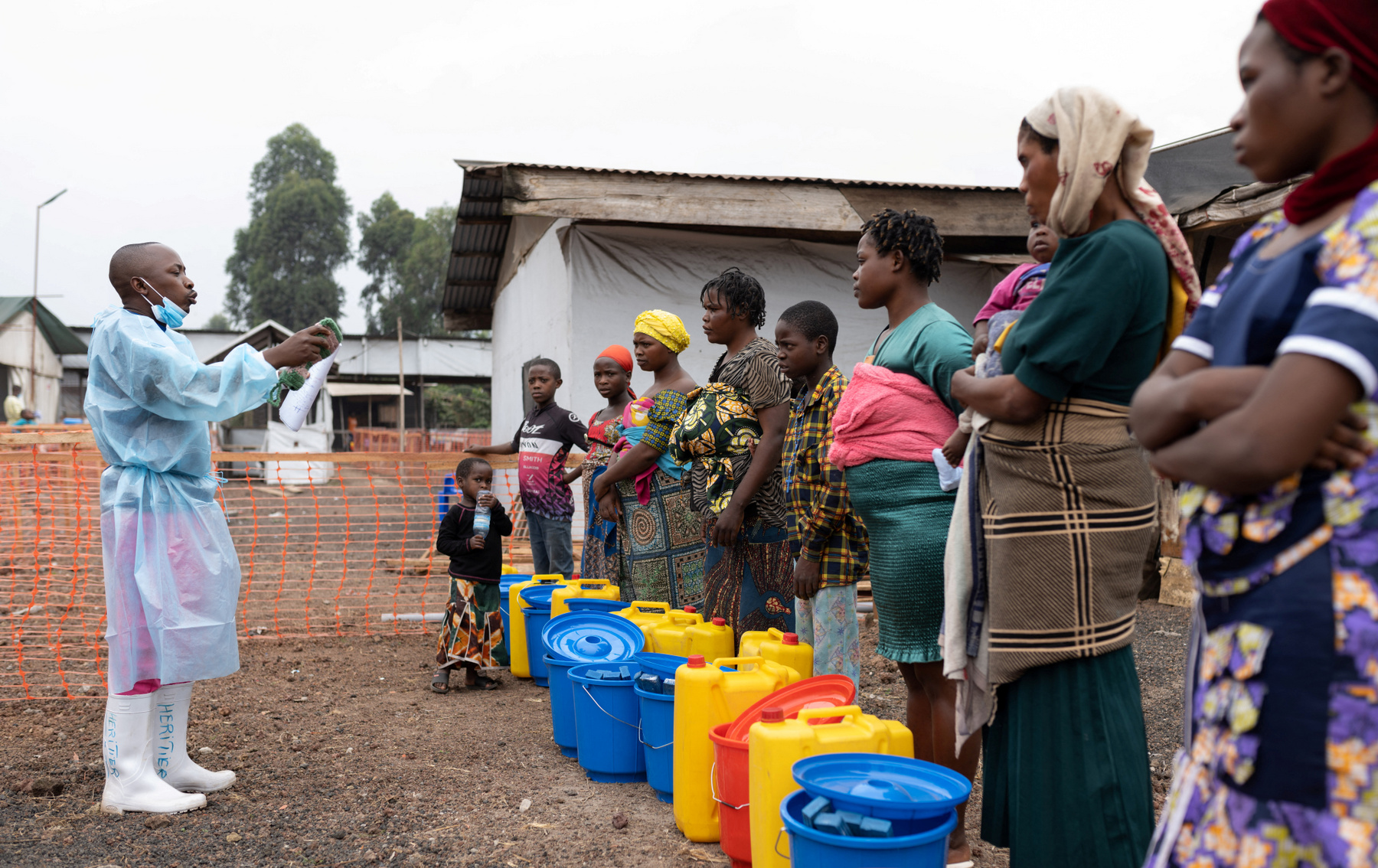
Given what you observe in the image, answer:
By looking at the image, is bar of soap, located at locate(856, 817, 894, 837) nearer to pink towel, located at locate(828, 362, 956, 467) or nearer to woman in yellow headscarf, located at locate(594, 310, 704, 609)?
pink towel, located at locate(828, 362, 956, 467)

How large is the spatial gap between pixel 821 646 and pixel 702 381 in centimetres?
536

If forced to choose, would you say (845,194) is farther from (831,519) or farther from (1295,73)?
(1295,73)

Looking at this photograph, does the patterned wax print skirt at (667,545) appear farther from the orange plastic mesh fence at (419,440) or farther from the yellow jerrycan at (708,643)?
the orange plastic mesh fence at (419,440)

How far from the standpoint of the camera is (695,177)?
740 centimetres

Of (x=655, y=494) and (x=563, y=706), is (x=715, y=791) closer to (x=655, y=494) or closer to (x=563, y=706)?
(x=563, y=706)

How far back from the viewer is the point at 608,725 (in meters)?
3.52

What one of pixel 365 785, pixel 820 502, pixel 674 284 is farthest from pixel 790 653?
pixel 674 284

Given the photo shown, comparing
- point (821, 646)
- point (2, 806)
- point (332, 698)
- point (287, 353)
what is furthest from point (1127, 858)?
point (332, 698)

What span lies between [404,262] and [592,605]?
188ft

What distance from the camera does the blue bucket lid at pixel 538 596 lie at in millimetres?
4973

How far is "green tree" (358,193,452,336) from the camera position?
54.7 meters

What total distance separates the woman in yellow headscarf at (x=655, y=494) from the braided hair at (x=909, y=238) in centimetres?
172

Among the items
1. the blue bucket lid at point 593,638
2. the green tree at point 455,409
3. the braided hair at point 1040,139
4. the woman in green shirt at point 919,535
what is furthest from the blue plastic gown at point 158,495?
the green tree at point 455,409

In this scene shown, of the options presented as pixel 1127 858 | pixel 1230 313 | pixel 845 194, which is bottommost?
pixel 1127 858
